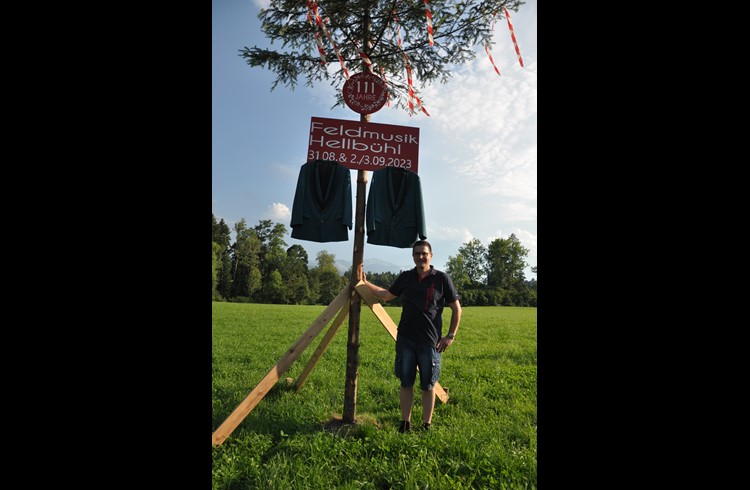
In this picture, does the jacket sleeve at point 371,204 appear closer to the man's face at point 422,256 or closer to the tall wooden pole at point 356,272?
the tall wooden pole at point 356,272

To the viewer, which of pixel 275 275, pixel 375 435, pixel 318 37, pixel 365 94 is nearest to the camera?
pixel 375 435

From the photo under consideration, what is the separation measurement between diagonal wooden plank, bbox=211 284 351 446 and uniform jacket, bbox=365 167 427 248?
81 cm

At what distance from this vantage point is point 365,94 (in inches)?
179

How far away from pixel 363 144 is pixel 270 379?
292cm

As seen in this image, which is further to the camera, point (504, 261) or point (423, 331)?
point (504, 261)

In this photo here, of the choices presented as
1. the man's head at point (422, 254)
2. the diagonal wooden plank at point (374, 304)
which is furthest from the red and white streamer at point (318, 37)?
the diagonal wooden plank at point (374, 304)

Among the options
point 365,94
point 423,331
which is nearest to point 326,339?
point 423,331

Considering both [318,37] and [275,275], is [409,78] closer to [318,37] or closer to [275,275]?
[318,37]

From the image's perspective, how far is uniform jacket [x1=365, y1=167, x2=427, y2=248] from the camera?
4.55 m

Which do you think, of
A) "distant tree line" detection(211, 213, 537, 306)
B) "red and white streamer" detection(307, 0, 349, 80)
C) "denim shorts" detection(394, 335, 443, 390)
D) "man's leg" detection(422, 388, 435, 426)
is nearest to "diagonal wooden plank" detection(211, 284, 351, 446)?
"denim shorts" detection(394, 335, 443, 390)

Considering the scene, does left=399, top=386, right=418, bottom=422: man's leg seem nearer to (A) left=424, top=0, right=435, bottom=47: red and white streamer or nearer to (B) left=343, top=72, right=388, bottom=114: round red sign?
(B) left=343, top=72, right=388, bottom=114: round red sign
